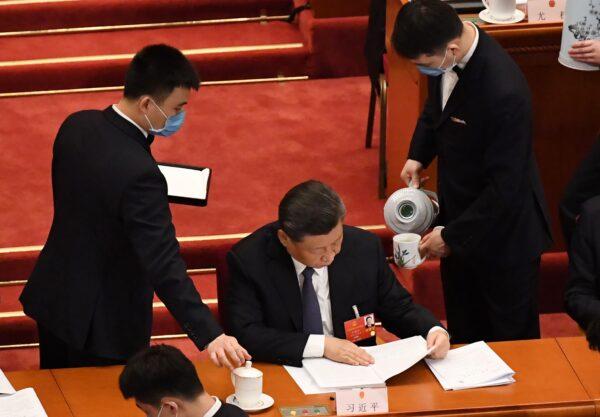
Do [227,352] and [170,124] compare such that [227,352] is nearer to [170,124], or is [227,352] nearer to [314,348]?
[314,348]

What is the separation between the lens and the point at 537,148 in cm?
453

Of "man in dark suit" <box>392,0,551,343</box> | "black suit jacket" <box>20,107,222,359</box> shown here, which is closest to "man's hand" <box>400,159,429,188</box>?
"man in dark suit" <box>392,0,551,343</box>

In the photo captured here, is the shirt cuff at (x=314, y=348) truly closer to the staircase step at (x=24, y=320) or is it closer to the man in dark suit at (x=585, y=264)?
the man in dark suit at (x=585, y=264)

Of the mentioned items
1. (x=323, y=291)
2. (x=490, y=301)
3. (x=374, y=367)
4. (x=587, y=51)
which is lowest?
(x=490, y=301)

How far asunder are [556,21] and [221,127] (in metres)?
1.82

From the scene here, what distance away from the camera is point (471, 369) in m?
3.32

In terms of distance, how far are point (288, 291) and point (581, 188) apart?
40.8 inches

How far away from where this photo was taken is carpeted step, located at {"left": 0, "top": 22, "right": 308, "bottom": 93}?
19.7 feet

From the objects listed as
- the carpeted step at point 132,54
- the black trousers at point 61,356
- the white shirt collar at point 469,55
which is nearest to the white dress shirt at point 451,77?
the white shirt collar at point 469,55

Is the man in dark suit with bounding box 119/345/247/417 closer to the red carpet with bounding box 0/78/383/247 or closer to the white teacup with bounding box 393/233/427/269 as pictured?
the white teacup with bounding box 393/233/427/269

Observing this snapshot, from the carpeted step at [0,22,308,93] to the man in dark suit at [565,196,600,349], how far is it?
273 centimetres

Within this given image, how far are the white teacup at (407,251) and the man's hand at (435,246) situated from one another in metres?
0.06

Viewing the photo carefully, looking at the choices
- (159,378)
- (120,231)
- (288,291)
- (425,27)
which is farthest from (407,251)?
(159,378)

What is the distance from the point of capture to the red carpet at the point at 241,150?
4.96 m
